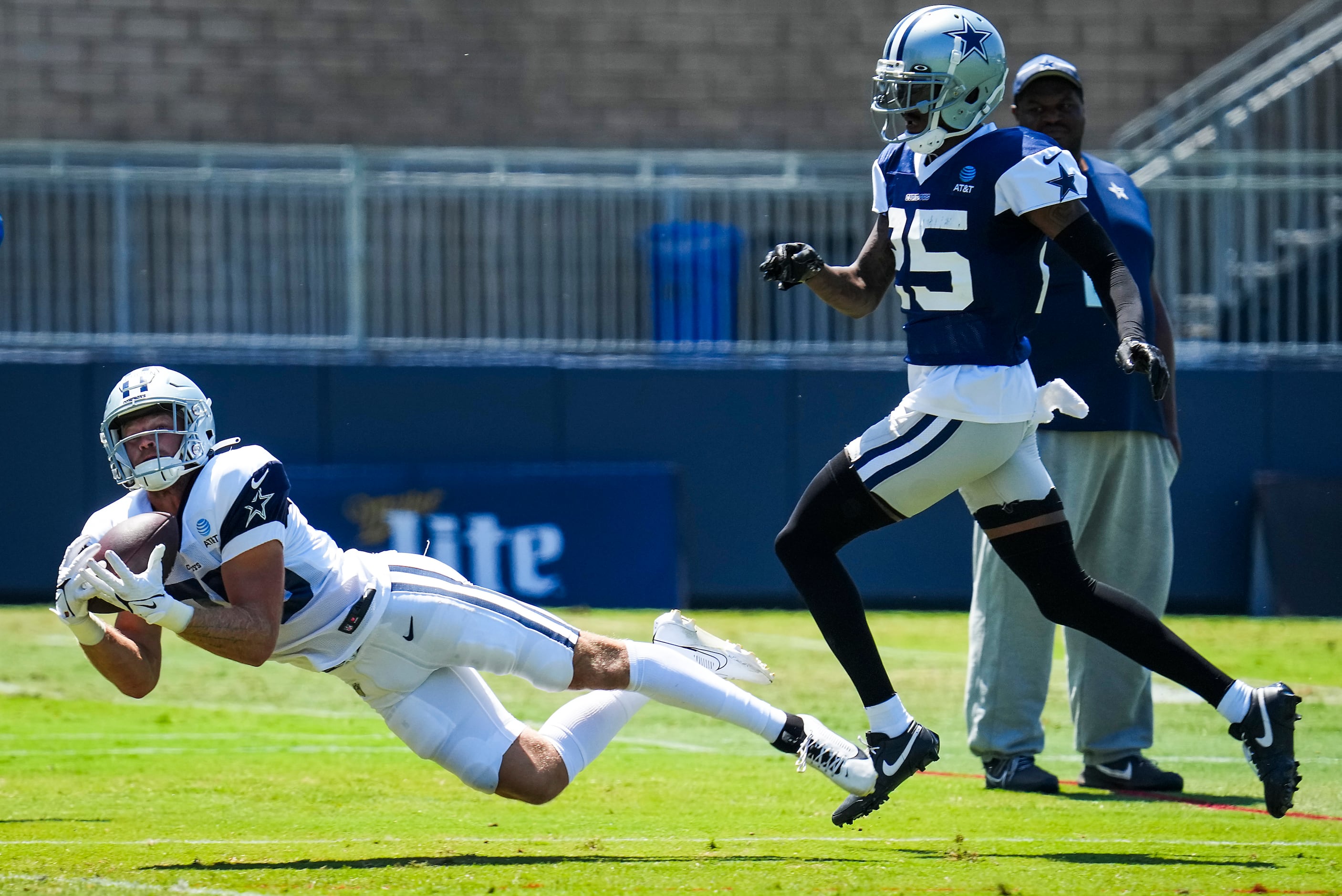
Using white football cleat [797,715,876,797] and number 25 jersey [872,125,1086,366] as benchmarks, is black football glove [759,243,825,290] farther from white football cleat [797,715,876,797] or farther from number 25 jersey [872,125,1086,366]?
white football cleat [797,715,876,797]

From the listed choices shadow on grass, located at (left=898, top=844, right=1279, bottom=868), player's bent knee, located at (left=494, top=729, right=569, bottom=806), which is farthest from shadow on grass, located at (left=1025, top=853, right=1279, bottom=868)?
player's bent knee, located at (left=494, top=729, right=569, bottom=806)

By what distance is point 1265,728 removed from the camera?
460cm

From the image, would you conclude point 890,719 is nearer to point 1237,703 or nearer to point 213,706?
point 1237,703

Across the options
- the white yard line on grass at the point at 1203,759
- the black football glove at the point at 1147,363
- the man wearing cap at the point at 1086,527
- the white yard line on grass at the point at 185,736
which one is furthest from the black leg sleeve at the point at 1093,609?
the white yard line on grass at the point at 185,736

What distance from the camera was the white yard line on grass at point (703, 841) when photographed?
15.9 feet

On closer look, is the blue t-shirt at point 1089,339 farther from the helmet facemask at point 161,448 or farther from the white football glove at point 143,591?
the white football glove at point 143,591

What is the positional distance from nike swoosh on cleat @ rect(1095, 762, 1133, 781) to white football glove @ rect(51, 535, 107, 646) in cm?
340

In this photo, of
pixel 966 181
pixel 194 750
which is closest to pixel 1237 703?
pixel 966 181

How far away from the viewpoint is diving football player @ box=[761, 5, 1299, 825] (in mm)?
4688

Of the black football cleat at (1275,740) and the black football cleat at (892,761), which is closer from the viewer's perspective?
the black football cleat at (1275,740)

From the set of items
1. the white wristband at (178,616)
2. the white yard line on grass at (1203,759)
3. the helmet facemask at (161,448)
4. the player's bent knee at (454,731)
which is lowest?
the white yard line on grass at (1203,759)

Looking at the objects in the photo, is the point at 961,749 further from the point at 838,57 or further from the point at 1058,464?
the point at 838,57

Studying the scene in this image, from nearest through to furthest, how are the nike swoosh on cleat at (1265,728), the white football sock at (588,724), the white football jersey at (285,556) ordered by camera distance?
the white football jersey at (285,556) < the nike swoosh on cleat at (1265,728) < the white football sock at (588,724)

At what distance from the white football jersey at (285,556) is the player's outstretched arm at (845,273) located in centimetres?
147
